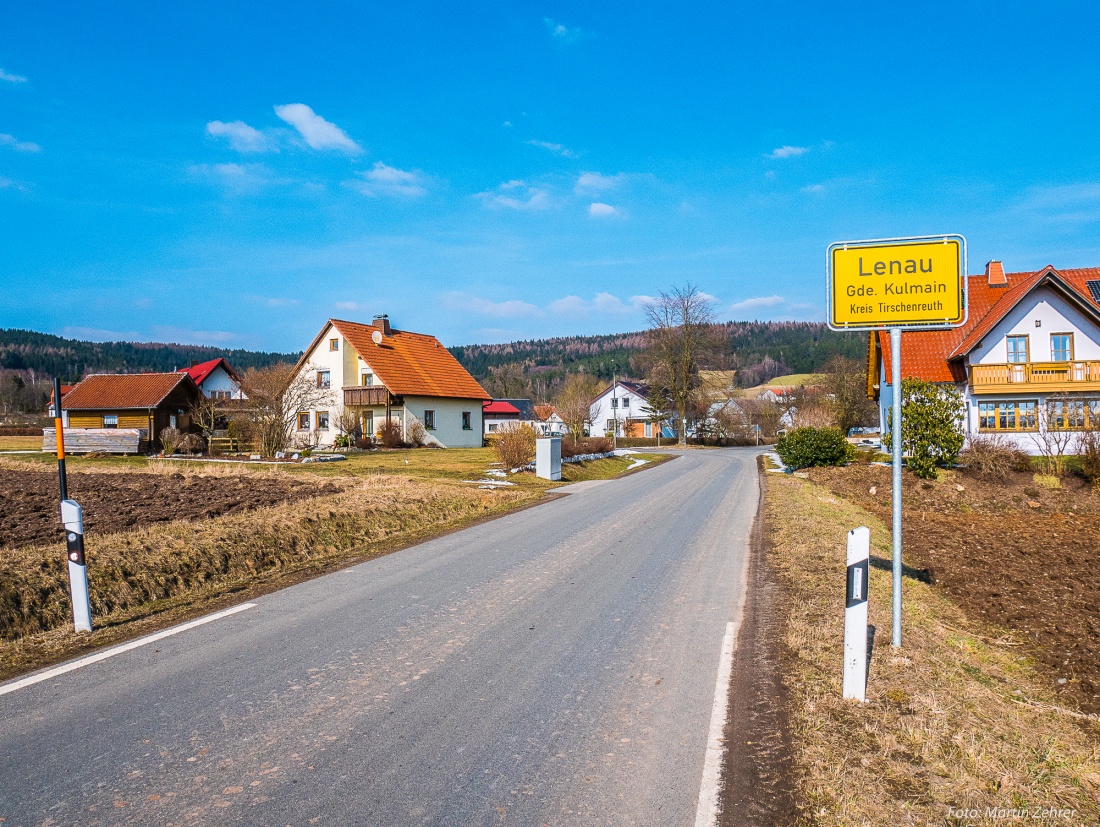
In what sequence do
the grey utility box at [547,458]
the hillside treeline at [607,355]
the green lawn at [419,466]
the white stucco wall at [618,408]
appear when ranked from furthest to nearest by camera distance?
1. the hillside treeline at [607,355]
2. the white stucco wall at [618,408]
3. the grey utility box at [547,458]
4. the green lawn at [419,466]

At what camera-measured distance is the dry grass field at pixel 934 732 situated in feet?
11.5

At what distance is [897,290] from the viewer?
5.88m

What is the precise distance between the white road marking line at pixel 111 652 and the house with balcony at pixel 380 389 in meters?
34.2

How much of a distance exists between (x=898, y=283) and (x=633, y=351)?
116 m

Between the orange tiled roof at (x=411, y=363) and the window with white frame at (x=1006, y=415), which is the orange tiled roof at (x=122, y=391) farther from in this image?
the window with white frame at (x=1006, y=415)

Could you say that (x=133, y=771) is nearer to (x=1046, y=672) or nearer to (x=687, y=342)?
(x=1046, y=672)

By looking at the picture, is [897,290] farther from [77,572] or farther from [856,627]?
[77,572]

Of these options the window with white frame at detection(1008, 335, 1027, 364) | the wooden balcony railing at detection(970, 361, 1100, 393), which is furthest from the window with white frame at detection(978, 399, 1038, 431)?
the window with white frame at detection(1008, 335, 1027, 364)

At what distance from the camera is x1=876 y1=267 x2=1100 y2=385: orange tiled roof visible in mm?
30828

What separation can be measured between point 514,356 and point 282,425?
139 m

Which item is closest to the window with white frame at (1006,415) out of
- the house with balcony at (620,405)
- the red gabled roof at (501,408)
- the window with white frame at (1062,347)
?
the window with white frame at (1062,347)

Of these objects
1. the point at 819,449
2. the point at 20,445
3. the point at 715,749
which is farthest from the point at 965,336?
the point at 20,445

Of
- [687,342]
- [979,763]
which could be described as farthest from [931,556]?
[687,342]

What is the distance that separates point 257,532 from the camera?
1052 centimetres
